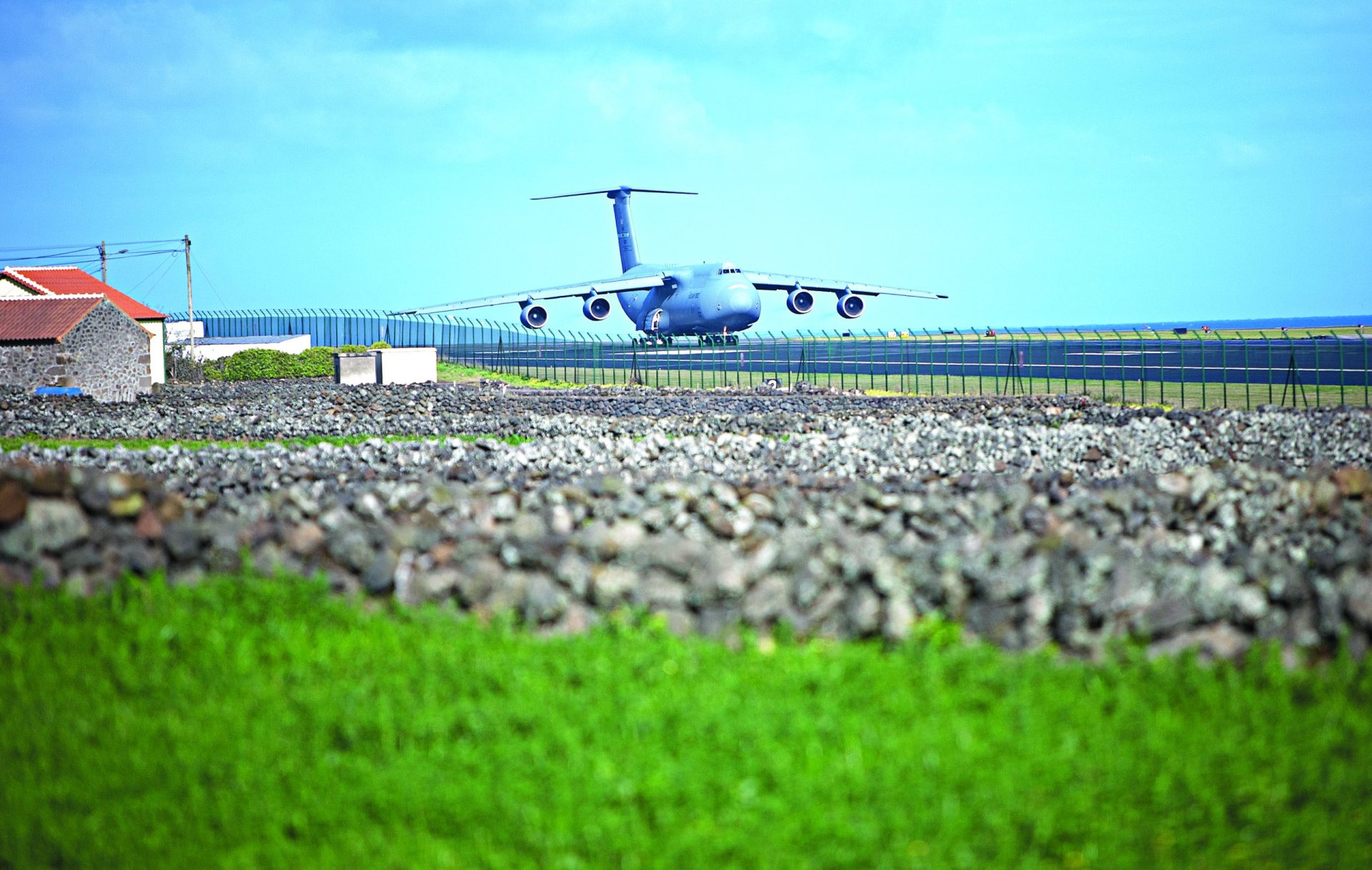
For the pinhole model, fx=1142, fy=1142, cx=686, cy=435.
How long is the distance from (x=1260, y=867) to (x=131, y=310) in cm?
5111

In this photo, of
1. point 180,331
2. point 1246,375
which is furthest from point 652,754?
point 180,331

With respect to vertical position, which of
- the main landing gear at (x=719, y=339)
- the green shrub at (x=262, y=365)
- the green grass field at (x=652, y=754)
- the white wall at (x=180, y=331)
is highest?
the white wall at (x=180, y=331)

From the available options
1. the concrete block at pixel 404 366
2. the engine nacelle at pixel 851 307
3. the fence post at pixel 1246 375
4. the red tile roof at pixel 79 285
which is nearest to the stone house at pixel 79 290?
the red tile roof at pixel 79 285

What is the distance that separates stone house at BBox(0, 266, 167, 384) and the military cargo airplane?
10.2 metres

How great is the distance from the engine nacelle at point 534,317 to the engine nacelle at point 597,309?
2.68 meters

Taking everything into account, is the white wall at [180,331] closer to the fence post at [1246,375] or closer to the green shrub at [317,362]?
the green shrub at [317,362]

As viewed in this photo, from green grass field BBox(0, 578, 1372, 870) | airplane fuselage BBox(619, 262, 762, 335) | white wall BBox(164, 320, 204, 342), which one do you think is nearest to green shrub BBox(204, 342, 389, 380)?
airplane fuselage BBox(619, 262, 762, 335)

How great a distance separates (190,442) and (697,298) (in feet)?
119

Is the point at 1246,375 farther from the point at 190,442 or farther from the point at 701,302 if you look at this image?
the point at 701,302

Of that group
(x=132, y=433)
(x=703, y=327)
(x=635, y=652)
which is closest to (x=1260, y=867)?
(x=635, y=652)

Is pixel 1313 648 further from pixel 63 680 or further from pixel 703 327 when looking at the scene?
pixel 703 327

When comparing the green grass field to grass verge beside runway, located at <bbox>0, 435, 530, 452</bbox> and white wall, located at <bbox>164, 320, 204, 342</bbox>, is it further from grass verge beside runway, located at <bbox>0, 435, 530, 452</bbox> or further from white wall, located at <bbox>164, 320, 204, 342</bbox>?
white wall, located at <bbox>164, 320, 204, 342</bbox>

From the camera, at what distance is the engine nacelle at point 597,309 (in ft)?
156

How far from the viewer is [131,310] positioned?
47.7m
